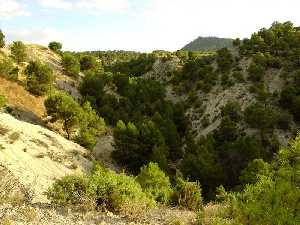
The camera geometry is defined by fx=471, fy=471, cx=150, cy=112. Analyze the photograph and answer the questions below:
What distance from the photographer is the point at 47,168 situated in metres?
41.8

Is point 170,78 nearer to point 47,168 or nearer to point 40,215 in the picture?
point 47,168

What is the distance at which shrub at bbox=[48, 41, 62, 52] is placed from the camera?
3937 inches

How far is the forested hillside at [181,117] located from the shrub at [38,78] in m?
0.14

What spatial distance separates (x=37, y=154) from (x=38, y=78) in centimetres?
2441

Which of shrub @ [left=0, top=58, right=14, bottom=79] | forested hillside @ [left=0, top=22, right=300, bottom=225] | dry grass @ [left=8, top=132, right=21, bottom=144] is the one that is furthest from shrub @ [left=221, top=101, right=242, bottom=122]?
dry grass @ [left=8, top=132, right=21, bottom=144]

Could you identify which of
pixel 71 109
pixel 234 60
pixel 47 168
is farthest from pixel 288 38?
pixel 47 168

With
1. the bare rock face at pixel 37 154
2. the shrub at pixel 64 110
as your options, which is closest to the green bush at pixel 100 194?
the bare rock face at pixel 37 154

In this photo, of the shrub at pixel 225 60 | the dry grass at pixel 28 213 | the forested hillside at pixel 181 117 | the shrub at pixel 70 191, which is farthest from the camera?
the shrub at pixel 225 60

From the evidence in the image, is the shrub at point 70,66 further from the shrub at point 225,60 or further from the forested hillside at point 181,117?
the shrub at point 225,60

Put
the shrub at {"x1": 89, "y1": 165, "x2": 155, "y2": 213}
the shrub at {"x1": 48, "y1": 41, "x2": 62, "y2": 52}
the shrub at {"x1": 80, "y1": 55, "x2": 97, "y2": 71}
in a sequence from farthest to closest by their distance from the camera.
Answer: the shrub at {"x1": 48, "y1": 41, "x2": 62, "y2": 52}
the shrub at {"x1": 80, "y1": 55, "x2": 97, "y2": 71}
the shrub at {"x1": 89, "y1": 165, "x2": 155, "y2": 213}

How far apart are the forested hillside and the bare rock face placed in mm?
4734

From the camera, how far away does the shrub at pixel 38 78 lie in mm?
64375

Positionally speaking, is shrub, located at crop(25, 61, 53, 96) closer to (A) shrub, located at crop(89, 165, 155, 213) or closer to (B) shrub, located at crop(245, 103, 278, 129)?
(B) shrub, located at crop(245, 103, 278, 129)

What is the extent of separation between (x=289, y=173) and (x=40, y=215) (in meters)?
7.06
